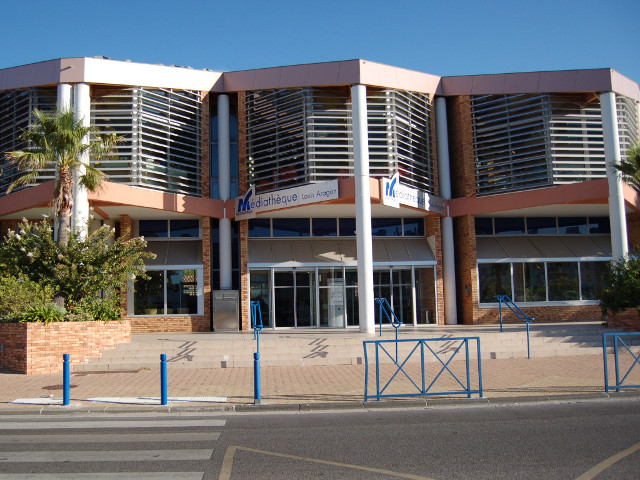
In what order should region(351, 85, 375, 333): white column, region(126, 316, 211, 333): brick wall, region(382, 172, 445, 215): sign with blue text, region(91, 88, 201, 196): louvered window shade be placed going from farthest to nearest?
region(126, 316, 211, 333): brick wall, region(91, 88, 201, 196): louvered window shade, region(382, 172, 445, 215): sign with blue text, region(351, 85, 375, 333): white column

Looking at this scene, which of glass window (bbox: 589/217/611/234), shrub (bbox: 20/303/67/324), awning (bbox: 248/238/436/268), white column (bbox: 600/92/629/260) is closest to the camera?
shrub (bbox: 20/303/67/324)

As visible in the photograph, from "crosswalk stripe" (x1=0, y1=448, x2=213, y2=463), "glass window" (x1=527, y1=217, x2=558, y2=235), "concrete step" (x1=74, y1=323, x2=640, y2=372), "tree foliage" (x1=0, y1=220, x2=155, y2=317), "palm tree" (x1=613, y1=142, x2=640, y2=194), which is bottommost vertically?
"crosswalk stripe" (x1=0, y1=448, x2=213, y2=463)

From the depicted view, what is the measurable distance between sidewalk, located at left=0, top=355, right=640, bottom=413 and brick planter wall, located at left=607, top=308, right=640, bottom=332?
333cm

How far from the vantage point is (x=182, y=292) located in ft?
74.6

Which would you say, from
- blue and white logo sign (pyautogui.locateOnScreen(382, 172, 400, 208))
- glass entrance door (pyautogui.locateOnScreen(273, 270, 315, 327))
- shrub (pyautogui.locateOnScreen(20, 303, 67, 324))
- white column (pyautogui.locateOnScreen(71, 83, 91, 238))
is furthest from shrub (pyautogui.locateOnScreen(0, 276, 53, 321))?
blue and white logo sign (pyautogui.locateOnScreen(382, 172, 400, 208))

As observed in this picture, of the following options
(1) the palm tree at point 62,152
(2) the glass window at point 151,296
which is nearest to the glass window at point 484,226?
(2) the glass window at point 151,296

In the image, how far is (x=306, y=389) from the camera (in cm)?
1200

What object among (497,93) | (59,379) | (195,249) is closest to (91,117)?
(195,249)

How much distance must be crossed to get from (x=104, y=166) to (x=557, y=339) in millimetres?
16601

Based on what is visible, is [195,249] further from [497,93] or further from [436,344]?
[497,93]

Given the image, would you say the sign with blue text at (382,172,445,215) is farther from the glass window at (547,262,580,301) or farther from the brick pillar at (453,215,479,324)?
the glass window at (547,262,580,301)

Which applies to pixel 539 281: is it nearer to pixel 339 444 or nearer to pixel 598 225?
pixel 598 225

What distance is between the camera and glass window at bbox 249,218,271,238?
79.3 ft

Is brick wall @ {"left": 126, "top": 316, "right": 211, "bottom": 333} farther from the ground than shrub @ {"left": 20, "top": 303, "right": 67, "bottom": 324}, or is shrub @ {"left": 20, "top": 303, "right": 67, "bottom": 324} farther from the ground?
shrub @ {"left": 20, "top": 303, "right": 67, "bottom": 324}
